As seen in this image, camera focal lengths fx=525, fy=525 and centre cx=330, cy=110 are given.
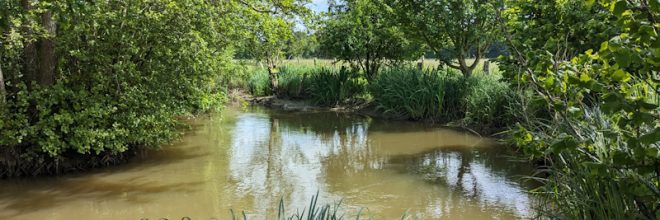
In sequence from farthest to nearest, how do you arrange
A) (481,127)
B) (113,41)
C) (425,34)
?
(425,34) → (481,127) → (113,41)

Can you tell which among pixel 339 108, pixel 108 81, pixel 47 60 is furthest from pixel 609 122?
pixel 339 108

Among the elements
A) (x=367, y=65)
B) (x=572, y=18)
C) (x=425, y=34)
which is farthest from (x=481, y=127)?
(x=367, y=65)

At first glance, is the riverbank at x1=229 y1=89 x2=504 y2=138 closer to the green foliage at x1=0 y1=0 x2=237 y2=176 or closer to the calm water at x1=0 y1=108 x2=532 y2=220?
the calm water at x1=0 y1=108 x2=532 y2=220

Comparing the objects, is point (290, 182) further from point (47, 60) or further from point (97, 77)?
point (47, 60)

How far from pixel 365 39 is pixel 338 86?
5.77 ft

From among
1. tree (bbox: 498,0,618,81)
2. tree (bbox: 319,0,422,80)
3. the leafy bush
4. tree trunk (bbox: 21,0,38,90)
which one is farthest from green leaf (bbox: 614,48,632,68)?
the leafy bush

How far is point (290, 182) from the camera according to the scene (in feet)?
24.3

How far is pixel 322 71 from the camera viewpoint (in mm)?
17547

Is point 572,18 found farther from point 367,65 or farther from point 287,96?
point 287,96

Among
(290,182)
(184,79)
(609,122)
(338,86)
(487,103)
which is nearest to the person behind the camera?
(609,122)

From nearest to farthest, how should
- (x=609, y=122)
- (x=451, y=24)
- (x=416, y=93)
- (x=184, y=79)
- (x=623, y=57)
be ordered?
1. (x=623, y=57)
2. (x=609, y=122)
3. (x=184, y=79)
4. (x=451, y=24)
5. (x=416, y=93)

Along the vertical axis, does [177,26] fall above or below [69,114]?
above

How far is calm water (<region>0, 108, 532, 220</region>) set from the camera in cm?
613

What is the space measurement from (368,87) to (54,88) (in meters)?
10.2
